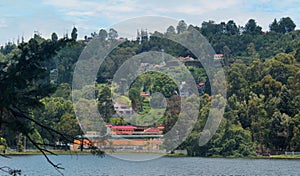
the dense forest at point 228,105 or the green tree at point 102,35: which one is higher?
the green tree at point 102,35

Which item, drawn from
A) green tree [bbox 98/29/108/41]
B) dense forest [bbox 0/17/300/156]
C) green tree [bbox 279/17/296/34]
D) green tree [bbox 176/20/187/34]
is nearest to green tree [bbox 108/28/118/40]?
green tree [bbox 98/29/108/41]

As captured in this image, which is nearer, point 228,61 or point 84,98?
point 84,98

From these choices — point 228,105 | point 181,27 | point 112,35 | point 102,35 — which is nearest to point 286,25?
point 181,27

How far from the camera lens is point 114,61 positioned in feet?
302

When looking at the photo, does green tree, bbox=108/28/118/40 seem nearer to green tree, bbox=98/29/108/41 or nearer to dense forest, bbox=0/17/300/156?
green tree, bbox=98/29/108/41

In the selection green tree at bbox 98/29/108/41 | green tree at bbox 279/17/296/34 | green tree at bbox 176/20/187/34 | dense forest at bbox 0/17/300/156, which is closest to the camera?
dense forest at bbox 0/17/300/156

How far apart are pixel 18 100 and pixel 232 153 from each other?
1643 inches

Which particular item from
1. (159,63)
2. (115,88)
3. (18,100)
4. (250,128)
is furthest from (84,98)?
(18,100)

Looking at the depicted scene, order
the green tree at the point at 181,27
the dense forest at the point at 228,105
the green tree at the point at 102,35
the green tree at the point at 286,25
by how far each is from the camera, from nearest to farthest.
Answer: the dense forest at the point at 228,105 → the green tree at the point at 102,35 → the green tree at the point at 181,27 → the green tree at the point at 286,25

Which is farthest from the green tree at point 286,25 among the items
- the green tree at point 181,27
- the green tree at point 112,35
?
the green tree at point 112,35

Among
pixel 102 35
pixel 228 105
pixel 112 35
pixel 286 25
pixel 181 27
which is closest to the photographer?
pixel 228 105

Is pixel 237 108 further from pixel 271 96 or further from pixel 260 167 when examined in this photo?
pixel 260 167

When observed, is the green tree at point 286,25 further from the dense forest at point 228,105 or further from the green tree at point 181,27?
the dense forest at point 228,105

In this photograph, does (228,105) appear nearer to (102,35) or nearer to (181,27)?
(102,35)
